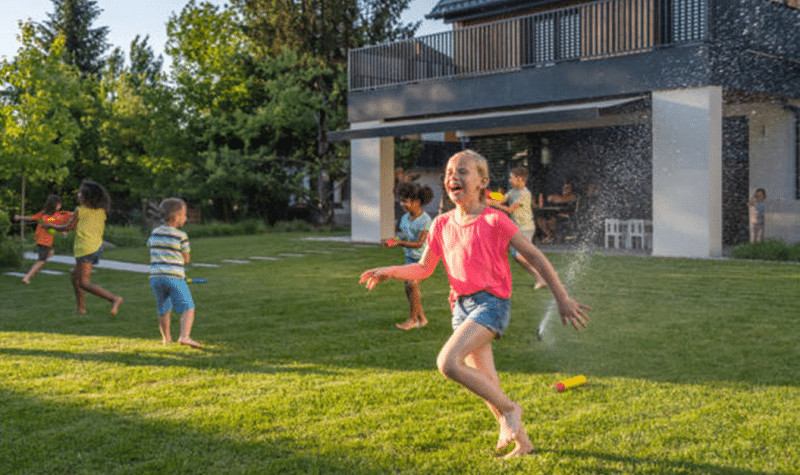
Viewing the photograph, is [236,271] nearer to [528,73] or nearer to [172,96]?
[528,73]

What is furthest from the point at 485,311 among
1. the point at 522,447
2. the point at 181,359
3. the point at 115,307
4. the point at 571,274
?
the point at 571,274

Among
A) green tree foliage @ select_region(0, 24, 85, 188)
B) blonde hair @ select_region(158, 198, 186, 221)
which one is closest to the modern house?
green tree foliage @ select_region(0, 24, 85, 188)

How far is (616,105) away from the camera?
1543 cm

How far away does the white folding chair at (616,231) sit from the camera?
1845 cm

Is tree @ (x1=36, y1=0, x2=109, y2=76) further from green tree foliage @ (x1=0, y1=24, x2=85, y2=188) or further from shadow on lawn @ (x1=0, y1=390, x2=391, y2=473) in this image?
shadow on lawn @ (x1=0, y1=390, x2=391, y2=473)

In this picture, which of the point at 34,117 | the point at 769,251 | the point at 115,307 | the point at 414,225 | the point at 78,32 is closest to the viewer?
the point at 414,225

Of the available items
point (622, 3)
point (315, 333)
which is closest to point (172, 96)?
point (622, 3)

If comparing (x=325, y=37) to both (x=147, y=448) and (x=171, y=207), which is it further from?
(x=147, y=448)

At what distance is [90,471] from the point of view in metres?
3.71

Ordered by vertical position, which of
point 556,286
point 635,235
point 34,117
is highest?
point 34,117

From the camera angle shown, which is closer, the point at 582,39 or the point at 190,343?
the point at 190,343

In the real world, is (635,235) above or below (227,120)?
below

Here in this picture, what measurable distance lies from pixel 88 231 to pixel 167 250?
2.43 m

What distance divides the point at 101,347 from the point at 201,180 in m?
23.1
